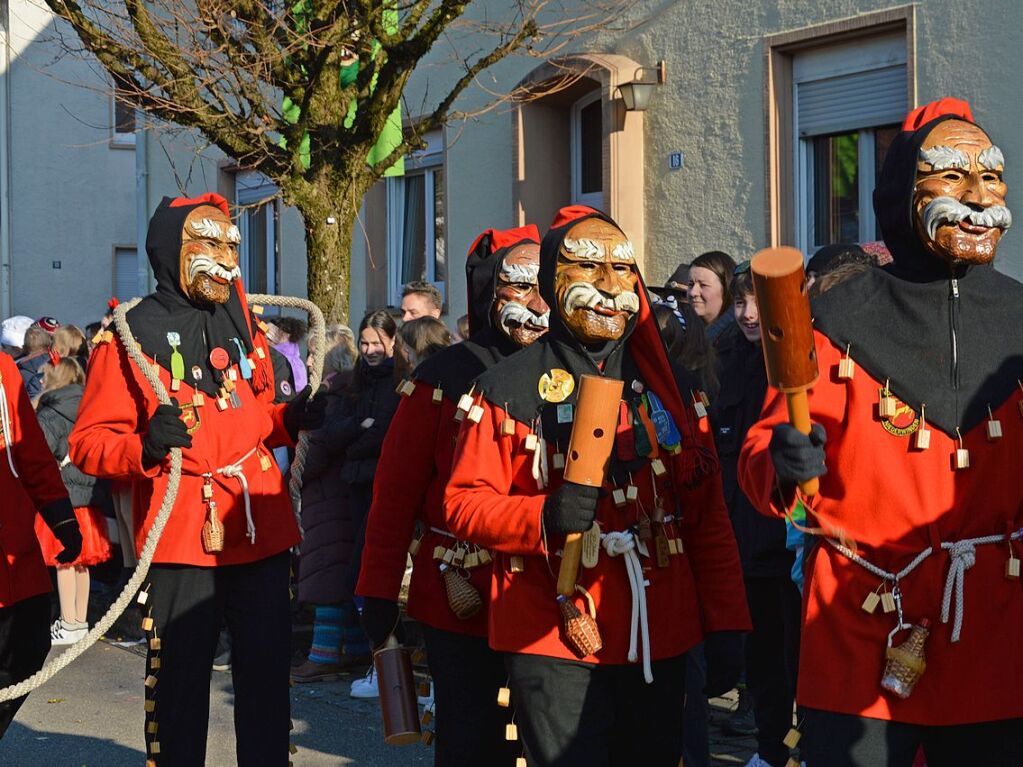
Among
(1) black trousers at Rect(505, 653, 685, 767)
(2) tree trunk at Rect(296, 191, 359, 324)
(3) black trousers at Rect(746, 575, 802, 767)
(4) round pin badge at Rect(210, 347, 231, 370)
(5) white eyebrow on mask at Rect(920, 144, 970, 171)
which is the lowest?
(3) black trousers at Rect(746, 575, 802, 767)

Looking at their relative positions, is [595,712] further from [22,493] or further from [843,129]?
[843,129]

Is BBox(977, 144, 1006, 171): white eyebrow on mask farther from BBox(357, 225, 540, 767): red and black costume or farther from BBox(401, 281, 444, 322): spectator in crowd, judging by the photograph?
BBox(401, 281, 444, 322): spectator in crowd

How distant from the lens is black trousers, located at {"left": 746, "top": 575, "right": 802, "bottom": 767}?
601 centimetres

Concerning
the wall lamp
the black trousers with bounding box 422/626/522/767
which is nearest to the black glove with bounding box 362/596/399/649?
the black trousers with bounding box 422/626/522/767

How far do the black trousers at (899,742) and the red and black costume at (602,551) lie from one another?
0.53m

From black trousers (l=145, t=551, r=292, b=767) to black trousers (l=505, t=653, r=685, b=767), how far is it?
5.30ft

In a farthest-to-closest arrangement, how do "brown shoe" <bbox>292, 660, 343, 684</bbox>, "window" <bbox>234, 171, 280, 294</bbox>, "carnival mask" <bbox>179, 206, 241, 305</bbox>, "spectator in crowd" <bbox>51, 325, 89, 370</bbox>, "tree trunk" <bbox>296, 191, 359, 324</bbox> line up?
"window" <bbox>234, 171, 280, 294</bbox>
"spectator in crowd" <bbox>51, 325, 89, 370</bbox>
"tree trunk" <bbox>296, 191, 359, 324</bbox>
"brown shoe" <bbox>292, 660, 343, 684</bbox>
"carnival mask" <bbox>179, 206, 241, 305</bbox>

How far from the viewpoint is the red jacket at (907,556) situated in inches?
135

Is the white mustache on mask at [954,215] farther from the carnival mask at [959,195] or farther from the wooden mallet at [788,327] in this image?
the wooden mallet at [788,327]

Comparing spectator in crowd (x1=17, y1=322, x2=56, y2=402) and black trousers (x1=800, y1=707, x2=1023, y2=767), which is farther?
spectator in crowd (x1=17, y1=322, x2=56, y2=402)

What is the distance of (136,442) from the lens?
519 centimetres

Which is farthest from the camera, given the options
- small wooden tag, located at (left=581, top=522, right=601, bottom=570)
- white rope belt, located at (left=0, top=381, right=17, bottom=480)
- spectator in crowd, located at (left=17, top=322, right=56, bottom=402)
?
spectator in crowd, located at (left=17, top=322, right=56, bottom=402)

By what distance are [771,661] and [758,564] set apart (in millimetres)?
398

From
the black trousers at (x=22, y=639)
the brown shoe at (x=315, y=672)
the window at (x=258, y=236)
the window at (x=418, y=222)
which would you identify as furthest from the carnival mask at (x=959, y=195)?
the window at (x=258, y=236)
